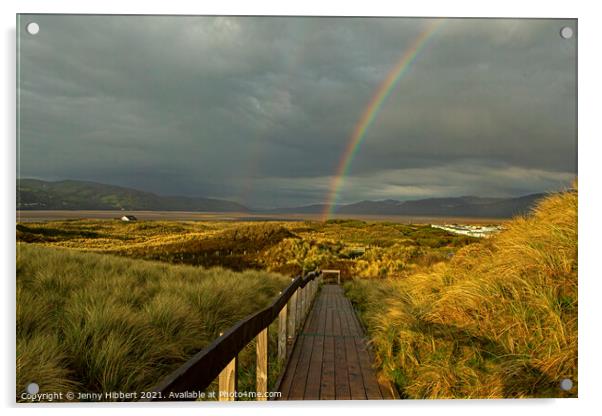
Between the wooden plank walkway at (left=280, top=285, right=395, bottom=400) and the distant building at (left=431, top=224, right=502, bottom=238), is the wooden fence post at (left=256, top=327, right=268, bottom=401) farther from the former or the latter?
the distant building at (left=431, top=224, right=502, bottom=238)

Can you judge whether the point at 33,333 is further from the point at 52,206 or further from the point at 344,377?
the point at 344,377

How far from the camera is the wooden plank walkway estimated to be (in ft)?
14.6

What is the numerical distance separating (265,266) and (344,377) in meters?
5.36

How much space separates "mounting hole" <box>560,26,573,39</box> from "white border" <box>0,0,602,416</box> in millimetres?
103

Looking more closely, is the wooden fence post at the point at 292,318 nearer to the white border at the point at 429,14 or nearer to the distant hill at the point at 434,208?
the white border at the point at 429,14

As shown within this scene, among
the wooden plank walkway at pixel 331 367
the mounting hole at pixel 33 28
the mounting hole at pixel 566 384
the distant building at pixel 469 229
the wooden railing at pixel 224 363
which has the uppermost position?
the mounting hole at pixel 33 28

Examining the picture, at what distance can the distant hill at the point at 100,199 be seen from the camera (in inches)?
221

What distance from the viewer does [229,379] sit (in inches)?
115

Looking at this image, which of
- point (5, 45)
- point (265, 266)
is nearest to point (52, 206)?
point (5, 45)

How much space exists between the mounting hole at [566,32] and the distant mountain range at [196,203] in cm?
214

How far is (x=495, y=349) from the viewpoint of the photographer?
413 centimetres

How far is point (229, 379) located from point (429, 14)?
14.9 ft

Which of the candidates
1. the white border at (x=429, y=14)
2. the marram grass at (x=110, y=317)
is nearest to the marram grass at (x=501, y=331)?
the white border at (x=429, y=14)

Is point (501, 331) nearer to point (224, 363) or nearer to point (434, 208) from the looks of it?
point (224, 363)
